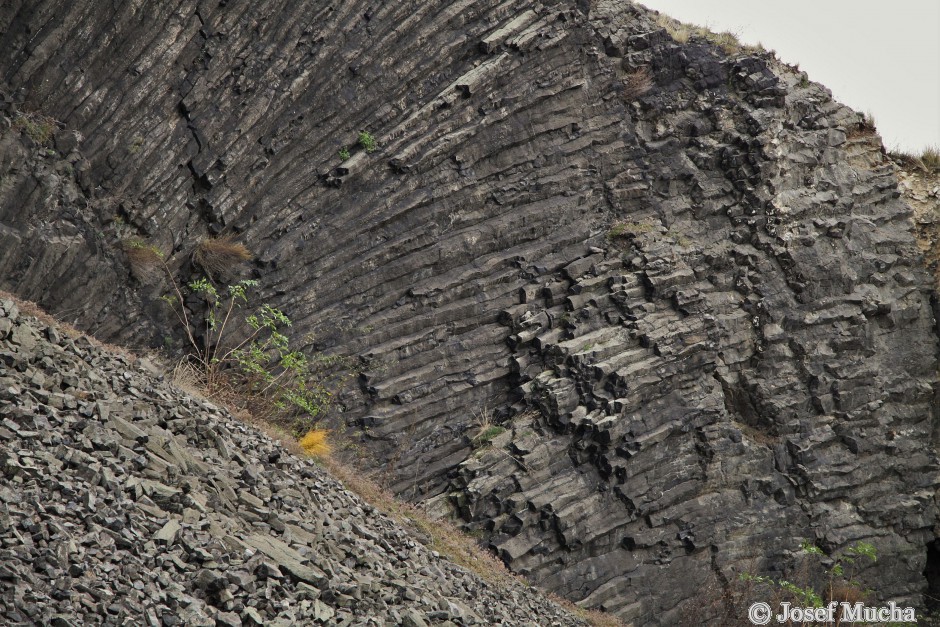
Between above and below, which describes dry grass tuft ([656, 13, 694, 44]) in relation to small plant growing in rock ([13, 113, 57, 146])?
above

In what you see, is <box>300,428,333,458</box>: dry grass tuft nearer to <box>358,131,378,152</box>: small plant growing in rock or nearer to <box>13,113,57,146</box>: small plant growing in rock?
<box>358,131,378,152</box>: small plant growing in rock

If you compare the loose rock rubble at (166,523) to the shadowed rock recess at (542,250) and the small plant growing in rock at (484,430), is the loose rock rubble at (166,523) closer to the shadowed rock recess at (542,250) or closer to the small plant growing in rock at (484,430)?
the shadowed rock recess at (542,250)

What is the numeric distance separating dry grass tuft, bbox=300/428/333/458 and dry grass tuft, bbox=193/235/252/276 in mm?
3112

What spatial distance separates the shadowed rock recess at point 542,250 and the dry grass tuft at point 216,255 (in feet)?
1.06

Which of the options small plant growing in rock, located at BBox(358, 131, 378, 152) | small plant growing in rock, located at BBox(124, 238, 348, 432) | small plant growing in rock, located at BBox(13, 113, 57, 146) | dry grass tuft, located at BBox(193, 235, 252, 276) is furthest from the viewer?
small plant growing in rock, located at BBox(358, 131, 378, 152)

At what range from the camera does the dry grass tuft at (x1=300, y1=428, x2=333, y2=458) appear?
13.1 metres

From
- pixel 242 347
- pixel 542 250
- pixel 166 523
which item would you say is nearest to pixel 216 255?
pixel 242 347

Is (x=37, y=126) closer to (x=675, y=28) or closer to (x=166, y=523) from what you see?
(x=166, y=523)

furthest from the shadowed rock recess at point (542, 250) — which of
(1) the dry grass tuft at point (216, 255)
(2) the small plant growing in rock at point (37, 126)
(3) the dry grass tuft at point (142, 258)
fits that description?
(1) the dry grass tuft at point (216, 255)

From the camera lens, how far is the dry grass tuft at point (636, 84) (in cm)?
1902

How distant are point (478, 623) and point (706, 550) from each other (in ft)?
25.9

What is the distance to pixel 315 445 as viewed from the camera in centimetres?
1335

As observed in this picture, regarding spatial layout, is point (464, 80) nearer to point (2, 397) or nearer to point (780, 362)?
point (780, 362)

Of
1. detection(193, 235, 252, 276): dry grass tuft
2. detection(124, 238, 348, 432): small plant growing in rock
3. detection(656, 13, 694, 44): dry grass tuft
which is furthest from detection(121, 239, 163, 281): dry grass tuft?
detection(656, 13, 694, 44): dry grass tuft
